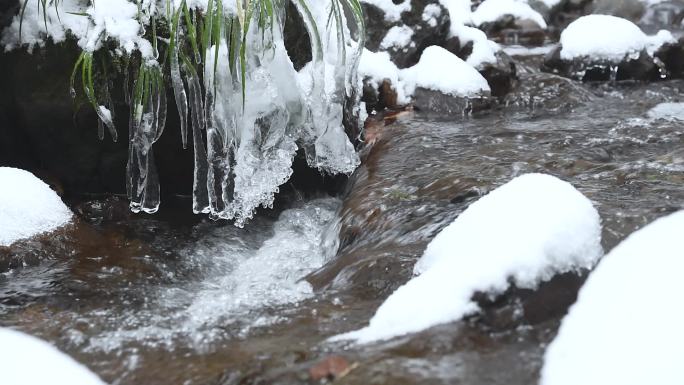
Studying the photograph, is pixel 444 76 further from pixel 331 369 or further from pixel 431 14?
pixel 331 369

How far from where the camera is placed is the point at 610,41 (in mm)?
6754

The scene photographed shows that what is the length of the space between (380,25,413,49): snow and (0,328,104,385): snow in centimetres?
495

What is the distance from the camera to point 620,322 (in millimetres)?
1505

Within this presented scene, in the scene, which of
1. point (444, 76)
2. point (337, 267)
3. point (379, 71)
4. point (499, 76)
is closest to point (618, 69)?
point (499, 76)

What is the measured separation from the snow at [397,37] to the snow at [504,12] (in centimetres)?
431

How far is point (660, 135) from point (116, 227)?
3.56 metres

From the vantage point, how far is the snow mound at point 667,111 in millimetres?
4852

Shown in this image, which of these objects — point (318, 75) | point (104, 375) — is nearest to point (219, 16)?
point (318, 75)

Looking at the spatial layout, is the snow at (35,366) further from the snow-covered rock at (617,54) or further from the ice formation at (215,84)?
the snow-covered rock at (617,54)

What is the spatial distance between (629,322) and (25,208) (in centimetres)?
284

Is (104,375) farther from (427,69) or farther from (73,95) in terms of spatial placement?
(427,69)

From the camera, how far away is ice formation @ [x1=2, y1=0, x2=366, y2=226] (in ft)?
10.9

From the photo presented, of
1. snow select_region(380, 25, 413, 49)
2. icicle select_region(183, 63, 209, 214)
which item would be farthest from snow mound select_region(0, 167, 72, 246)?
snow select_region(380, 25, 413, 49)

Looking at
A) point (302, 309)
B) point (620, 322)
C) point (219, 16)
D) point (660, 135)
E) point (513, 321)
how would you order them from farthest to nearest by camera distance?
point (660, 135) < point (219, 16) < point (302, 309) < point (513, 321) < point (620, 322)
